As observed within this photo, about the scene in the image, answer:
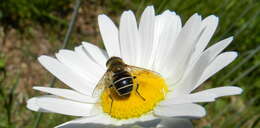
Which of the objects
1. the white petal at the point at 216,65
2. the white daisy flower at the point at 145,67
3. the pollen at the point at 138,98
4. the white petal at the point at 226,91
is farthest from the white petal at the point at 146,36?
the white petal at the point at 226,91

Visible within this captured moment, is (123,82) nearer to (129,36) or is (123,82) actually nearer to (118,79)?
(118,79)

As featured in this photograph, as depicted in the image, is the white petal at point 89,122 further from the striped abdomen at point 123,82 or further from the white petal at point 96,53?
the white petal at point 96,53

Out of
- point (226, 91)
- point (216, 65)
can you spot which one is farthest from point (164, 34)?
point (226, 91)

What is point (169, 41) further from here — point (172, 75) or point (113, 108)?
point (113, 108)

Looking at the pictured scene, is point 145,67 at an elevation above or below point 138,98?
above

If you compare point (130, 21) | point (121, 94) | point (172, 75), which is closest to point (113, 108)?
point (121, 94)
